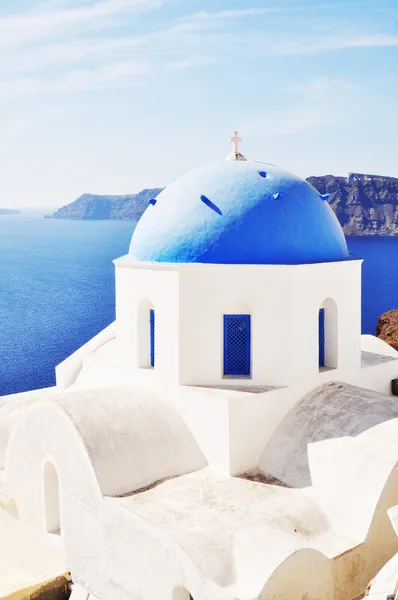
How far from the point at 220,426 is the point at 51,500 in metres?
2.63

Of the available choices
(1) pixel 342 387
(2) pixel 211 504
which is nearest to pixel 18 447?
(2) pixel 211 504

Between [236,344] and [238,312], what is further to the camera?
[236,344]

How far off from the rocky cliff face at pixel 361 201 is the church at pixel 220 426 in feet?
315

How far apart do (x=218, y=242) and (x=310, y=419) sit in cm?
280

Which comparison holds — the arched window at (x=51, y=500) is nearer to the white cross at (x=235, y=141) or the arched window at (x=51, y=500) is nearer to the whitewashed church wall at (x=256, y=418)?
the whitewashed church wall at (x=256, y=418)

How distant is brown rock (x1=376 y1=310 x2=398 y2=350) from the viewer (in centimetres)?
2199

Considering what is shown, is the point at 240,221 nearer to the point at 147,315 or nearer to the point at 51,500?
the point at 147,315

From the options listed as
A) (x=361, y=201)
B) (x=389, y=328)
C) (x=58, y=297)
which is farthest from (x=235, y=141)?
(x=361, y=201)

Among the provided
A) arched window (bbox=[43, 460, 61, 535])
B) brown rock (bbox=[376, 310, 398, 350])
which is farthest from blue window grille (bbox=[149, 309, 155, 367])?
brown rock (bbox=[376, 310, 398, 350])

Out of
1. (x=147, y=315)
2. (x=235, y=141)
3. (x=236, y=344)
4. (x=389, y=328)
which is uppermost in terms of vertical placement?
(x=235, y=141)

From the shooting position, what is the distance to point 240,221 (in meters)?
9.62

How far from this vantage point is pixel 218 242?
9.59 metres

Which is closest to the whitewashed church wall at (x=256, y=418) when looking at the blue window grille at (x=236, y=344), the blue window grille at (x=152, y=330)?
the blue window grille at (x=236, y=344)

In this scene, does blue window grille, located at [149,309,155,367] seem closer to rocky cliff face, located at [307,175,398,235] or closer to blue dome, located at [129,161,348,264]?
blue dome, located at [129,161,348,264]
